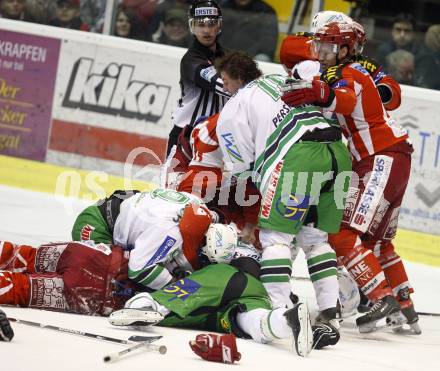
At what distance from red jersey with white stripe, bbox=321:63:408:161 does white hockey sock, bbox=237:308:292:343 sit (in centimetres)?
120

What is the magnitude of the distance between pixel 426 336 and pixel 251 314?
4.15ft

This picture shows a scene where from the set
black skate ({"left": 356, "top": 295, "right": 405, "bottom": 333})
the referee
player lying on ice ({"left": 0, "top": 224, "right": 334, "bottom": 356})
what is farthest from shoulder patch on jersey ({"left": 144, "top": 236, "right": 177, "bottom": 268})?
the referee

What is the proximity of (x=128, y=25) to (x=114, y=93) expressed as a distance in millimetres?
603

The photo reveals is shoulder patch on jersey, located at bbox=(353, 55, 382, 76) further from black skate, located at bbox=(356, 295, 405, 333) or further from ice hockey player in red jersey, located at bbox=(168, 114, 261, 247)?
black skate, located at bbox=(356, 295, 405, 333)

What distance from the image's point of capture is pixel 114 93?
920cm

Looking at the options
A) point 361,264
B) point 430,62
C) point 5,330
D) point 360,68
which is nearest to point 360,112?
point 360,68

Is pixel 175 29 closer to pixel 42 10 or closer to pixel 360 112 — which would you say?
pixel 42 10

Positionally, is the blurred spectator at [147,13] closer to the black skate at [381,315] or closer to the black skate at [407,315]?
the black skate at [407,315]

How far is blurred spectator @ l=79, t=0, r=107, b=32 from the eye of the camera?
369 inches

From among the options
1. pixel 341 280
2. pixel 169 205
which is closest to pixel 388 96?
pixel 341 280

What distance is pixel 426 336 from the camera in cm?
551

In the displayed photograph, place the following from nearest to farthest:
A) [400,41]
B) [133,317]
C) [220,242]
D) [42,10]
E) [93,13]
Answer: [133,317] → [220,242] → [400,41] → [93,13] → [42,10]

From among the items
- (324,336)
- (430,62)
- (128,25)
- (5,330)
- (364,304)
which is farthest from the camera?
(128,25)

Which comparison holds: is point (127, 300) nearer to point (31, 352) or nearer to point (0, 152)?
point (31, 352)
